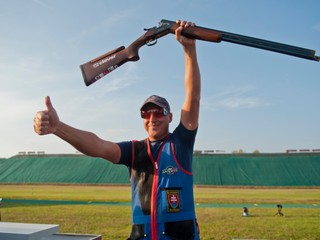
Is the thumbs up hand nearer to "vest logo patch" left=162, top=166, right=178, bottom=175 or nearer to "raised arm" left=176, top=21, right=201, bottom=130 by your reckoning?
"vest logo patch" left=162, top=166, right=178, bottom=175

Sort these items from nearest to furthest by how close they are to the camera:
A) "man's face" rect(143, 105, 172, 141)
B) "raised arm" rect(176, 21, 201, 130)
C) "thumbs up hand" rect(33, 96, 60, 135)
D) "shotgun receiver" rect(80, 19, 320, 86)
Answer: "thumbs up hand" rect(33, 96, 60, 135), "raised arm" rect(176, 21, 201, 130), "man's face" rect(143, 105, 172, 141), "shotgun receiver" rect(80, 19, 320, 86)

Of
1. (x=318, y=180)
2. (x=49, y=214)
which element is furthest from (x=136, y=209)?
(x=318, y=180)

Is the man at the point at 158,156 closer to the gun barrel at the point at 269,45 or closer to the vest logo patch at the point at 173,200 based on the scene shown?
the vest logo patch at the point at 173,200

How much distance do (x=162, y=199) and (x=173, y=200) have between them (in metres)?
0.11

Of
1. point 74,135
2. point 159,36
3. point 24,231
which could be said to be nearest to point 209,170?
point 159,36

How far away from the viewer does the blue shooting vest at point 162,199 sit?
3.08 meters

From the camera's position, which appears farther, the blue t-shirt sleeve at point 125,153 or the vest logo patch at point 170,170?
the blue t-shirt sleeve at point 125,153

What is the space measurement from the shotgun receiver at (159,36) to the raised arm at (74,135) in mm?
1157

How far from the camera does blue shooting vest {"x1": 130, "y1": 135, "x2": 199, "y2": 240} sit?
3082mm

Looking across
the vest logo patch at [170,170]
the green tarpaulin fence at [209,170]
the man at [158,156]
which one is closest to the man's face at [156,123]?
the man at [158,156]

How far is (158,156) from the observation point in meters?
3.32

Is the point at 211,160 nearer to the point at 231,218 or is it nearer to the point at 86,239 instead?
the point at 231,218

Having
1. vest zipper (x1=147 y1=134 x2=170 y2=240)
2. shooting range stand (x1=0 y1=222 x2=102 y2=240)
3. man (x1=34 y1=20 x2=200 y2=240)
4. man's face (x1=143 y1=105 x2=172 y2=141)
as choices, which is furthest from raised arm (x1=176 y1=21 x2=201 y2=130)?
shooting range stand (x1=0 y1=222 x2=102 y2=240)

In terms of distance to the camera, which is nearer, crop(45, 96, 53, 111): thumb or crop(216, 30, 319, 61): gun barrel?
crop(45, 96, 53, 111): thumb
